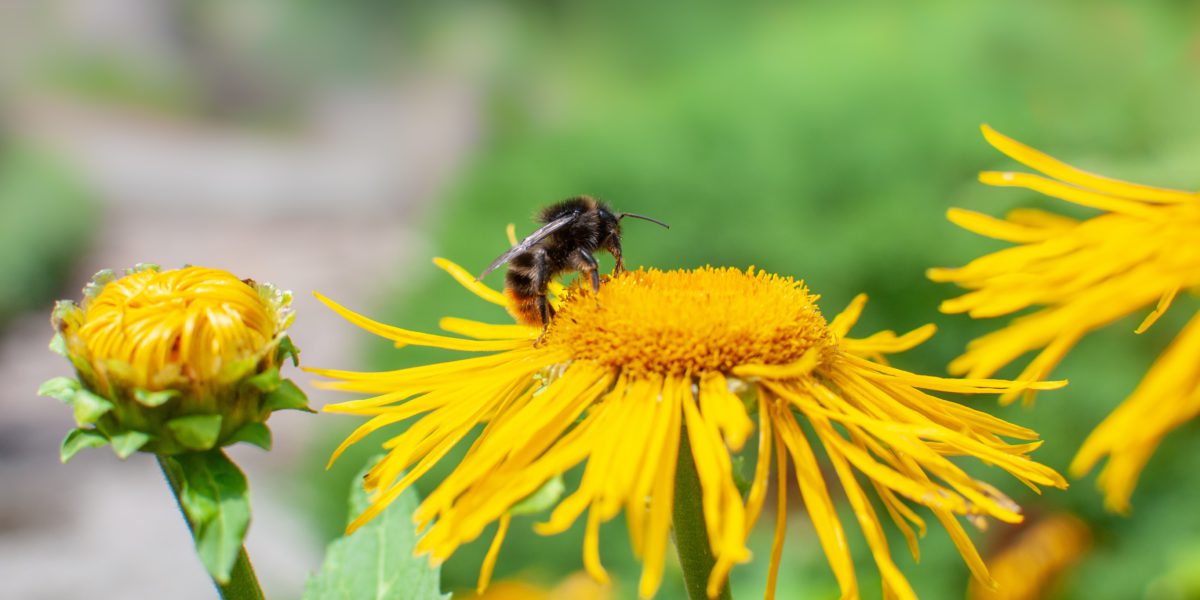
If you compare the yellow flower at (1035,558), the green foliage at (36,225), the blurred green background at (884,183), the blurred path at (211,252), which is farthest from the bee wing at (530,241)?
the green foliage at (36,225)

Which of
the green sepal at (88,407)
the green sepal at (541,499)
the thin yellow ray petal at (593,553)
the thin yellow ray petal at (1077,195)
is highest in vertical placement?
the thin yellow ray petal at (1077,195)

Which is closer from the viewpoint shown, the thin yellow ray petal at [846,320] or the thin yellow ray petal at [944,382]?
the thin yellow ray petal at [944,382]

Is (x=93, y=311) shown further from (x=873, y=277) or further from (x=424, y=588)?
(x=873, y=277)

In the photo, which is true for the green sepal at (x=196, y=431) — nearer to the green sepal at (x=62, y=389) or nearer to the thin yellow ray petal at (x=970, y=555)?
the green sepal at (x=62, y=389)

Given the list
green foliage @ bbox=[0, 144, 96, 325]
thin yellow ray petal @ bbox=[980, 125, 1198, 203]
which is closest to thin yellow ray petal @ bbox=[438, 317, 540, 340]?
thin yellow ray petal @ bbox=[980, 125, 1198, 203]

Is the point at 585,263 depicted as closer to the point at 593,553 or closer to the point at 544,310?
the point at 544,310

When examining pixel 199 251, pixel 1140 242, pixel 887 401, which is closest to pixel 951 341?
pixel 887 401

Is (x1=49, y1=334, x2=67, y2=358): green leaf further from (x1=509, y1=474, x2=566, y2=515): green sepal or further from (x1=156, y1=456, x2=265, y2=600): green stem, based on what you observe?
(x1=509, y1=474, x2=566, y2=515): green sepal
